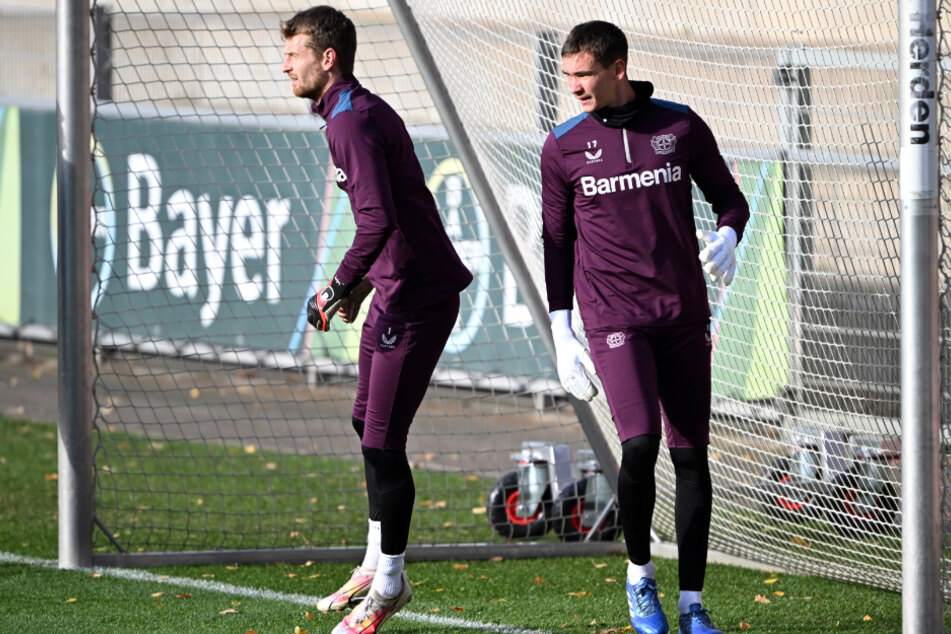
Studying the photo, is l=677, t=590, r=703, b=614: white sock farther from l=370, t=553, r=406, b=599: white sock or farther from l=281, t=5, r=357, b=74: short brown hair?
l=281, t=5, r=357, b=74: short brown hair

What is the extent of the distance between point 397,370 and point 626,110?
1085 mm

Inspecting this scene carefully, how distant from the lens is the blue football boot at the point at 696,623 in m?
3.82

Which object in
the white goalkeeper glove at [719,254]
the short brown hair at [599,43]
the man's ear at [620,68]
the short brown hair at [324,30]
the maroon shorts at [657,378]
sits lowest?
the maroon shorts at [657,378]

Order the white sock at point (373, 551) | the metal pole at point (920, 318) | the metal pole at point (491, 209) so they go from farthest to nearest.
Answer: the metal pole at point (491, 209) → the white sock at point (373, 551) → the metal pole at point (920, 318)

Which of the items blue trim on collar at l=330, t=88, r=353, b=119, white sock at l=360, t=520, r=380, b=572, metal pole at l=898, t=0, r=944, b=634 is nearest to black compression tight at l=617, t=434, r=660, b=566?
metal pole at l=898, t=0, r=944, b=634

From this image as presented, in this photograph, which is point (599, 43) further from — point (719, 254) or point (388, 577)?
point (388, 577)

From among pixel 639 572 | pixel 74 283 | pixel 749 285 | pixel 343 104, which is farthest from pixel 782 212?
pixel 74 283

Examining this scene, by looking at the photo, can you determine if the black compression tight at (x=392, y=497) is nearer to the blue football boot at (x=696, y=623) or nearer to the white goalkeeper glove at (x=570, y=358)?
the white goalkeeper glove at (x=570, y=358)

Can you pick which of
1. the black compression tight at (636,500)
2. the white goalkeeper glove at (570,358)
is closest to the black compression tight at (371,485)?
the white goalkeeper glove at (570,358)

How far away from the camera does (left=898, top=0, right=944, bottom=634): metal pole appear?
3217 mm

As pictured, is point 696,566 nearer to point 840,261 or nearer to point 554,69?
point 840,261

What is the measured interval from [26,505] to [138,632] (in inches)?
98.9

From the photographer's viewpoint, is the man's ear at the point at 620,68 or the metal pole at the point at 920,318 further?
the man's ear at the point at 620,68

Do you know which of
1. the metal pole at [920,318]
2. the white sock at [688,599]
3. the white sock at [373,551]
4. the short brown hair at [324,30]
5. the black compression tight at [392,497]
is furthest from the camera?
the white sock at [373,551]
